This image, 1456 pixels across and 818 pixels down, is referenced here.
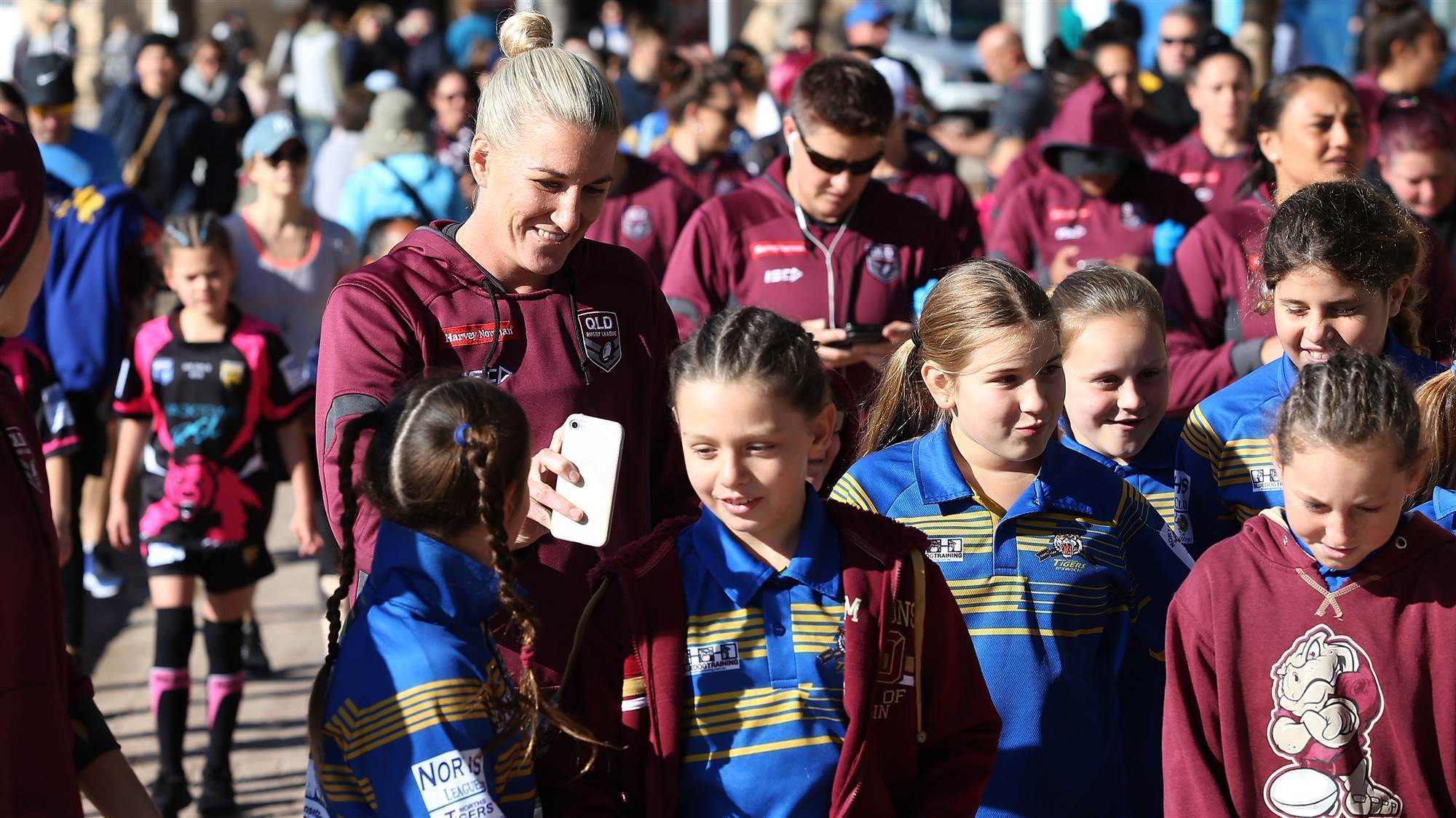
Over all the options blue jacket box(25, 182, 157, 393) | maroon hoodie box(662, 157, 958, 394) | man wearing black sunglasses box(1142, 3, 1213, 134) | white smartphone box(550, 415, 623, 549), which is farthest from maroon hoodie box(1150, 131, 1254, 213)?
white smartphone box(550, 415, 623, 549)

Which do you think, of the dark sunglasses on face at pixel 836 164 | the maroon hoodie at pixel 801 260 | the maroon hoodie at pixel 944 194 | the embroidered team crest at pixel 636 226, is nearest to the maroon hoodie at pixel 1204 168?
the maroon hoodie at pixel 944 194

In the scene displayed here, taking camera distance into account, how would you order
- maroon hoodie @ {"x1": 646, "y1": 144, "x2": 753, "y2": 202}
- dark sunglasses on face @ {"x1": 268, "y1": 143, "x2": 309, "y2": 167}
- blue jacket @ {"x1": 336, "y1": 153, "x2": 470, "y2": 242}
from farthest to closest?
maroon hoodie @ {"x1": 646, "y1": 144, "x2": 753, "y2": 202}, blue jacket @ {"x1": 336, "y1": 153, "x2": 470, "y2": 242}, dark sunglasses on face @ {"x1": 268, "y1": 143, "x2": 309, "y2": 167}

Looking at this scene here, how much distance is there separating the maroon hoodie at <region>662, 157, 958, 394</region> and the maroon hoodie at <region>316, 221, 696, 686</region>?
1962 millimetres

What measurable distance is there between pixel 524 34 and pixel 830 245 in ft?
7.01

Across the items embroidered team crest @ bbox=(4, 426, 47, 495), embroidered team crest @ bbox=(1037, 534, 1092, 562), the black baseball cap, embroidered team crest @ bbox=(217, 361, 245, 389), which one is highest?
the black baseball cap

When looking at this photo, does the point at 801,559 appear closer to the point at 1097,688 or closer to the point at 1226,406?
the point at 1097,688

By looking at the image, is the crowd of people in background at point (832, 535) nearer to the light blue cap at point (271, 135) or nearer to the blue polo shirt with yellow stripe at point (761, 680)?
the blue polo shirt with yellow stripe at point (761, 680)

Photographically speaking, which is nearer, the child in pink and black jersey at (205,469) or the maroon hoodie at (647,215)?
the child in pink and black jersey at (205,469)

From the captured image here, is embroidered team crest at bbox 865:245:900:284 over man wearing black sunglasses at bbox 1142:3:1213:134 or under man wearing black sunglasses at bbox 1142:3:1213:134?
under

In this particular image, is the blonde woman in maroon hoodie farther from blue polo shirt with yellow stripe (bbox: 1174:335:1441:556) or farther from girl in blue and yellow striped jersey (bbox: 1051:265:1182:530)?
blue polo shirt with yellow stripe (bbox: 1174:335:1441:556)

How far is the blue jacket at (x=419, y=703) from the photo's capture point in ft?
7.76

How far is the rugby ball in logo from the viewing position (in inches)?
105

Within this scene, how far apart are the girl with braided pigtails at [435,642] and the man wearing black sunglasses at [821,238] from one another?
Answer: 2549mm

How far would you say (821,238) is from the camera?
17.5ft
